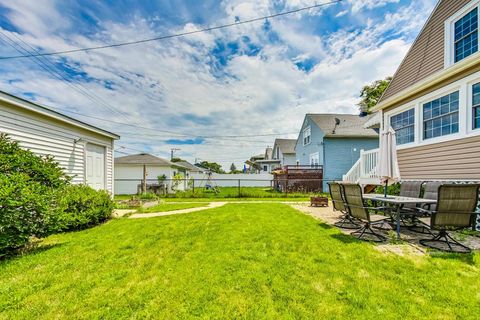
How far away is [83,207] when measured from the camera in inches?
224

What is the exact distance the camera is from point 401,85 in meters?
8.37

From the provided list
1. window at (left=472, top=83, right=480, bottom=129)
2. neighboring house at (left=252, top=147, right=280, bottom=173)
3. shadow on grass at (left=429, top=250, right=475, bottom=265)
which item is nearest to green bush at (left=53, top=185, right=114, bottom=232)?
shadow on grass at (left=429, top=250, right=475, bottom=265)

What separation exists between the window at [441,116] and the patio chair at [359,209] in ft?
13.0

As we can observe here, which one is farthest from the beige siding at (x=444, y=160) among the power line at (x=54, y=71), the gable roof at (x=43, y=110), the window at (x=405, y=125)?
the power line at (x=54, y=71)

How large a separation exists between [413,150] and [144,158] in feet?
63.2

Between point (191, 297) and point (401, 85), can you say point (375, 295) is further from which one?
point (401, 85)

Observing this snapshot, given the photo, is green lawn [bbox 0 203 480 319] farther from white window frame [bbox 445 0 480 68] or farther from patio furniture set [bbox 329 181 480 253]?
white window frame [bbox 445 0 480 68]

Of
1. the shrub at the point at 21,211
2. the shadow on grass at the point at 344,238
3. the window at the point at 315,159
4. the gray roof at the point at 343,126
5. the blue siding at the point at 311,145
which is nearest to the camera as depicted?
the shrub at the point at 21,211

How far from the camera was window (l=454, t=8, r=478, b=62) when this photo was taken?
5.93 metres

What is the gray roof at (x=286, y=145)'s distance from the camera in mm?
28650

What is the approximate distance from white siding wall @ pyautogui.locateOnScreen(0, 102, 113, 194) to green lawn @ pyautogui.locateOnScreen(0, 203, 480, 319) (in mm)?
3167

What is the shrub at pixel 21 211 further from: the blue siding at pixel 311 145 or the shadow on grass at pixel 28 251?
the blue siding at pixel 311 145

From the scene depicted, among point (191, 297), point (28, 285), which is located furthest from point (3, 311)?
point (191, 297)

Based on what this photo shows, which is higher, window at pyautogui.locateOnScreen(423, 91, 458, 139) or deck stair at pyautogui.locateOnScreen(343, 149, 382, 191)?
window at pyautogui.locateOnScreen(423, 91, 458, 139)
